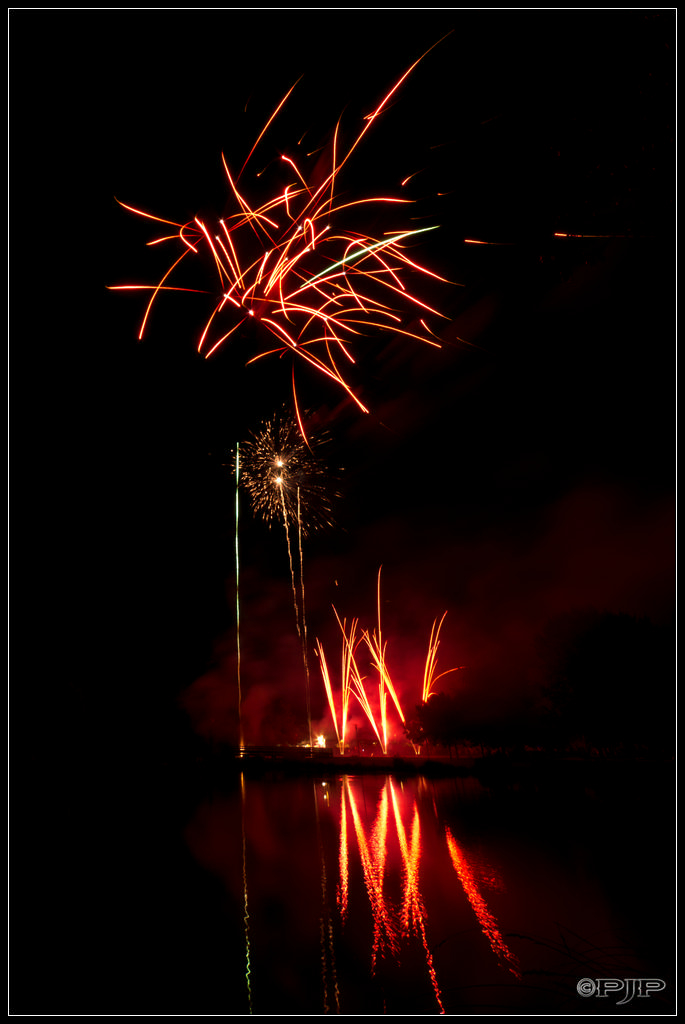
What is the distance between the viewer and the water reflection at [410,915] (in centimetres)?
366

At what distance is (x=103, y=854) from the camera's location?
26.3 ft


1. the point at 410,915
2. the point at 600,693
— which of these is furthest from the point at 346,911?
the point at 600,693

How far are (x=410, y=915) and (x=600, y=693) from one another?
19.0m

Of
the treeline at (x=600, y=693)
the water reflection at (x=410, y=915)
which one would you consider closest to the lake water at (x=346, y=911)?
the water reflection at (x=410, y=915)

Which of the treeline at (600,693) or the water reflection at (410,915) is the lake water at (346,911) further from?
the treeline at (600,693)

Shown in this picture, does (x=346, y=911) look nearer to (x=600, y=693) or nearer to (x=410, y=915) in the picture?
(x=410, y=915)

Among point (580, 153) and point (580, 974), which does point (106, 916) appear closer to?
point (580, 974)

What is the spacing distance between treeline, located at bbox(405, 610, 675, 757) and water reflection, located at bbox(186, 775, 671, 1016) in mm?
12880

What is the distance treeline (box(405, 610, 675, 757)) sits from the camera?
63.5ft

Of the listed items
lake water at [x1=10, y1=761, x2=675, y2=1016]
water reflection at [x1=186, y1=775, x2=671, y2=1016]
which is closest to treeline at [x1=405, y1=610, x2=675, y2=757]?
lake water at [x1=10, y1=761, x2=675, y2=1016]

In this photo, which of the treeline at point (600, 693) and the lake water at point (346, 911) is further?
the treeline at point (600, 693)

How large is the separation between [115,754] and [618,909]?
13566 mm

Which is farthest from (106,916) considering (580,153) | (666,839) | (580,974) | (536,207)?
(580,153)

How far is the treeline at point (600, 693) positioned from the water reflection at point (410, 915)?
12.9 m
